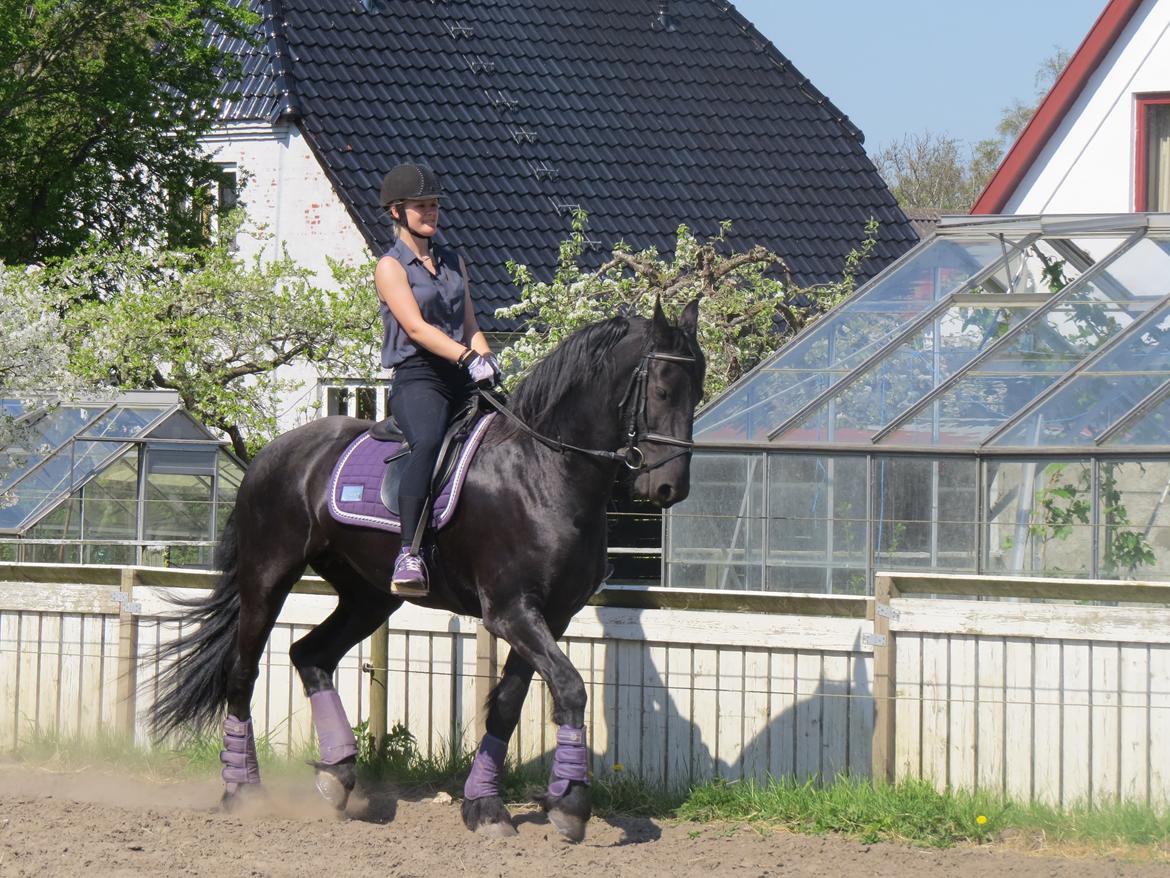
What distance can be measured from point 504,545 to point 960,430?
6.17m

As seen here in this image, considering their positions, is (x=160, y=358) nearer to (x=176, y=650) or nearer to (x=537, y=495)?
(x=176, y=650)

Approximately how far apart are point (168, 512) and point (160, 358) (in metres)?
2.06

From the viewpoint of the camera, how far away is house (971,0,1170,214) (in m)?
18.7

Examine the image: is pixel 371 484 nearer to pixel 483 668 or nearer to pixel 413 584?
pixel 413 584

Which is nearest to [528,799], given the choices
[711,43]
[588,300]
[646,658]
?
[646,658]

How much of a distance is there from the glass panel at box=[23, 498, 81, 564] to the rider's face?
886 cm

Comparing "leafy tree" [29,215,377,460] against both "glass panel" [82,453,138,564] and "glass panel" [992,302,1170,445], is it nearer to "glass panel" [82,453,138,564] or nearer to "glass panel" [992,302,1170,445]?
"glass panel" [82,453,138,564]

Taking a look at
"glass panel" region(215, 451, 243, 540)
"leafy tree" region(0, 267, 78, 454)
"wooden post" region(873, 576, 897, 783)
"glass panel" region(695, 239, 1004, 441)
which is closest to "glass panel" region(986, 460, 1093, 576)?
"glass panel" region(695, 239, 1004, 441)

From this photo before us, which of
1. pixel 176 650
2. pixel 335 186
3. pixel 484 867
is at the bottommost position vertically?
pixel 484 867

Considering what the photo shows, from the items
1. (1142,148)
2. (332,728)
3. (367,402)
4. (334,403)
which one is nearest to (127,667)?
(332,728)

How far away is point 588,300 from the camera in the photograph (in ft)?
60.3

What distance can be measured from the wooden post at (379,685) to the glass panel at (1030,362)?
17.2 feet

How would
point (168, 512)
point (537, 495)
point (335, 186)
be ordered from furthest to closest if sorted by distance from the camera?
point (335, 186) → point (168, 512) → point (537, 495)

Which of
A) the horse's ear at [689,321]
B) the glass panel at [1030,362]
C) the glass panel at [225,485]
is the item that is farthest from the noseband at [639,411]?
the glass panel at [225,485]
